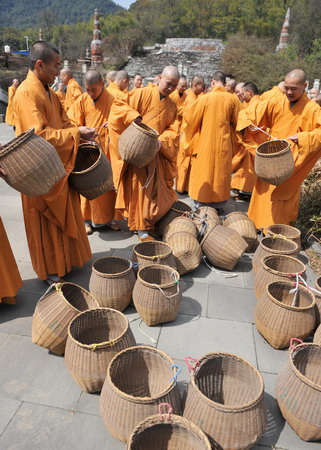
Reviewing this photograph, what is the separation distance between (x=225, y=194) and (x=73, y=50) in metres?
54.8

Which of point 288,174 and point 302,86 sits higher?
point 302,86

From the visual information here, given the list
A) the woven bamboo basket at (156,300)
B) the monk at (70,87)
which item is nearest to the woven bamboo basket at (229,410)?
the woven bamboo basket at (156,300)

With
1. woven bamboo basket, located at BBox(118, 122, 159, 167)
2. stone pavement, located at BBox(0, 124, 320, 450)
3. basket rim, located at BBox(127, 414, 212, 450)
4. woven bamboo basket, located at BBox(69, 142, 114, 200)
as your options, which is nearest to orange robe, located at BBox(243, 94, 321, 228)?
stone pavement, located at BBox(0, 124, 320, 450)

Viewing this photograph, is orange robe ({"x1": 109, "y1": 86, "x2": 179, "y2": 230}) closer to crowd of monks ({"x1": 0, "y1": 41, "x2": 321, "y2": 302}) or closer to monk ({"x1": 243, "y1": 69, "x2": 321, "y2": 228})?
crowd of monks ({"x1": 0, "y1": 41, "x2": 321, "y2": 302})

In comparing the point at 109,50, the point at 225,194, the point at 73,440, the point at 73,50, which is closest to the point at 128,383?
the point at 73,440

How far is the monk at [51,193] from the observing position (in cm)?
295

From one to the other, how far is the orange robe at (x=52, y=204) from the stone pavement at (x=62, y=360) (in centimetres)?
31

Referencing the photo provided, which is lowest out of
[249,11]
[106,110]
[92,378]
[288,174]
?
[92,378]

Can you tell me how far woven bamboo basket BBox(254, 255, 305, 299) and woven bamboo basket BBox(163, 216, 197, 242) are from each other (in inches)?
37.2

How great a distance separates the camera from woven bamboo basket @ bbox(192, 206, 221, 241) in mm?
4207

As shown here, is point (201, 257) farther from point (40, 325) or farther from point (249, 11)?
point (249, 11)

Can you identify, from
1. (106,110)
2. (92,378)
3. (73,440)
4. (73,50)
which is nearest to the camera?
(73,440)

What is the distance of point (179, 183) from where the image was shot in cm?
672

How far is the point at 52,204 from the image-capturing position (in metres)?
3.14
